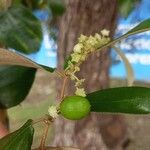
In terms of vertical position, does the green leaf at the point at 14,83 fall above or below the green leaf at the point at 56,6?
below

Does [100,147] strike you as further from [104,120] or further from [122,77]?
→ [122,77]

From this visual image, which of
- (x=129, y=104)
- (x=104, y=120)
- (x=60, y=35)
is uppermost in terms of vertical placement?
(x=60, y=35)

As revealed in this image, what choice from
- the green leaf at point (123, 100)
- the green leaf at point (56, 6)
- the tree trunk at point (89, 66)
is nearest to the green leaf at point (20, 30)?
the green leaf at point (123, 100)

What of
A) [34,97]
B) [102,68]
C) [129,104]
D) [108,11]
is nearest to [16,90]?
[129,104]

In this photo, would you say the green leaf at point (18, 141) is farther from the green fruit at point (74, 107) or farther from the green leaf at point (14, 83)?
the green leaf at point (14, 83)

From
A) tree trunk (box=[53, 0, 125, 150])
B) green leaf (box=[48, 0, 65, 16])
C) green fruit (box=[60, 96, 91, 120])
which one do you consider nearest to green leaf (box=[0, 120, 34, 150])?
green fruit (box=[60, 96, 91, 120])
